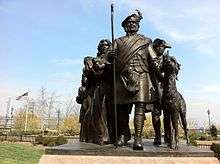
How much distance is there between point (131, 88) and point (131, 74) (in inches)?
9.7

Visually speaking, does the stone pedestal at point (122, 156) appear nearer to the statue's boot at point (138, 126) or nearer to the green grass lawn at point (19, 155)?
the statue's boot at point (138, 126)

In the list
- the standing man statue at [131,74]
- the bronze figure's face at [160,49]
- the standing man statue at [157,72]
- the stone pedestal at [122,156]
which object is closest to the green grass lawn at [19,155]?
the standing man statue at [131,74]

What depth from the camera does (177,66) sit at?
5594 millimetres

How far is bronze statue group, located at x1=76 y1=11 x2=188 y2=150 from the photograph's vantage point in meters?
5.60

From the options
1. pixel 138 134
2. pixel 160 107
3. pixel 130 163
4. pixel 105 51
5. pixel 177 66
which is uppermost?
pixel 105 51

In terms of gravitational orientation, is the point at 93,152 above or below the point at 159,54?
below

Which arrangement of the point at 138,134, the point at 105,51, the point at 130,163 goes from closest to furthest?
the point at 130,163 < the point at 138,134 < the point at 105,51

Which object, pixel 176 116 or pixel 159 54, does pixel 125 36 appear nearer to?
pixel 159 54

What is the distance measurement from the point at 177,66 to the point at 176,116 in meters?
0.80

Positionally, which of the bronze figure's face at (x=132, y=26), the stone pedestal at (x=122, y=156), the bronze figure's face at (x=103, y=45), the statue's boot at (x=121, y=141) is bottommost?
the stone pedestal at (x=122, y=156)

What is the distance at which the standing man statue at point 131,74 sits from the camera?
5.60 metres

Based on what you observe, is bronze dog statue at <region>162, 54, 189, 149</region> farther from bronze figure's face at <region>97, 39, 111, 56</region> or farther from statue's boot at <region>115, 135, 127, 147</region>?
bronze figure's face at <region>97, 39, 111, 56</region>

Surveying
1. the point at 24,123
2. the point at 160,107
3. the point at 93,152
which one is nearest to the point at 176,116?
the point at 160,107

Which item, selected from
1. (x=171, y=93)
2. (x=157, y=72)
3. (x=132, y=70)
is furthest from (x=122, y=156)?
(x=157, y=72)
